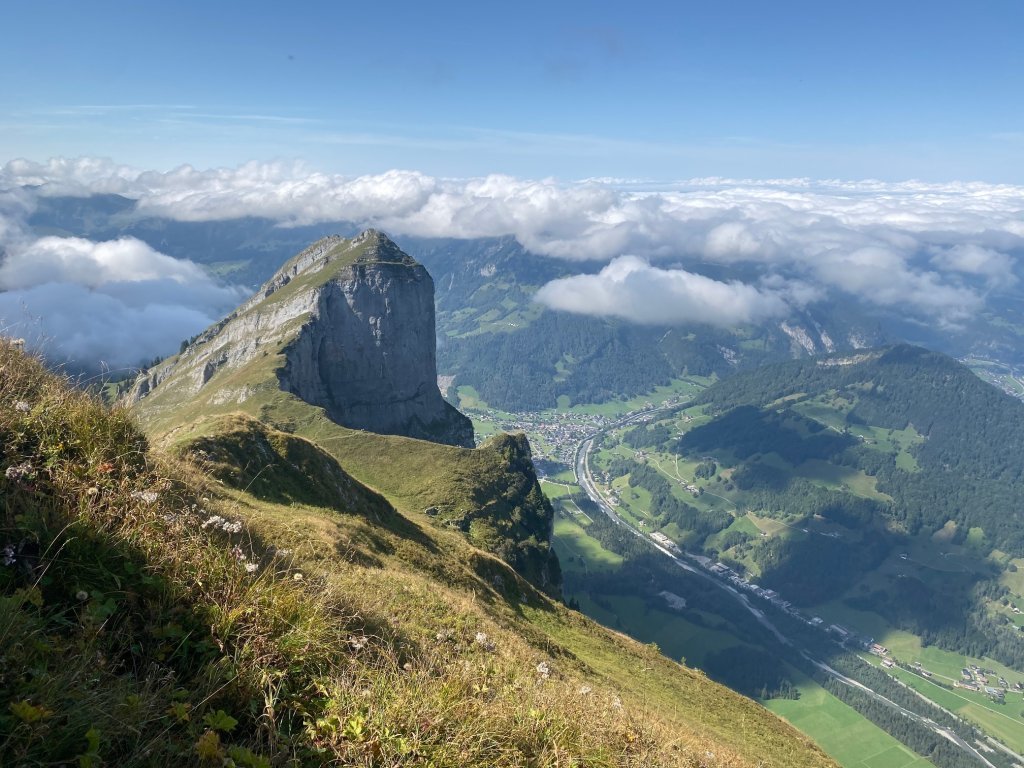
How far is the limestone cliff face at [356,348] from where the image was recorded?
166 meters

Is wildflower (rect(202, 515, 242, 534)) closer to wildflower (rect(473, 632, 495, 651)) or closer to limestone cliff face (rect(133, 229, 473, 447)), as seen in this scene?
wildflower (rect(473, 632, 495, 651))

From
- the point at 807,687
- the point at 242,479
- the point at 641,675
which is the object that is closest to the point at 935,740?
the point at 807,687

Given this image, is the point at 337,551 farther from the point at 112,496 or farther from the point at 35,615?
A: the point at 35,615

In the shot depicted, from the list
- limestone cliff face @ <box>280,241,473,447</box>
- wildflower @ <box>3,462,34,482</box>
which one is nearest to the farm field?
limestone cliff face @ <box>280,241,473,447</box>

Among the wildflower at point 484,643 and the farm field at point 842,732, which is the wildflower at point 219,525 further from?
the farm field at point 842,732

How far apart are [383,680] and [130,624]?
2881 millimetres

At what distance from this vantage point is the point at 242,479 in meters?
→ 32.1

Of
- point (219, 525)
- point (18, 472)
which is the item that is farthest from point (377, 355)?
point (18, 472)

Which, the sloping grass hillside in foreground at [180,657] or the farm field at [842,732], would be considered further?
the farm field at [842,732]

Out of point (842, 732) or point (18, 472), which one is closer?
point (18, 472)

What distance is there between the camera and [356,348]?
176250mm

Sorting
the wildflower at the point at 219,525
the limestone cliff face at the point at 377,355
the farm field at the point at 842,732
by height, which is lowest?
the farm field at the point at 842,732

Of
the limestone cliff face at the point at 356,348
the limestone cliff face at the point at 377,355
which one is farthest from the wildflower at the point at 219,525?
the limestone cliff face at the point at 356,348

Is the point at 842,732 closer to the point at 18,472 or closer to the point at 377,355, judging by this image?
the point at 377,355
